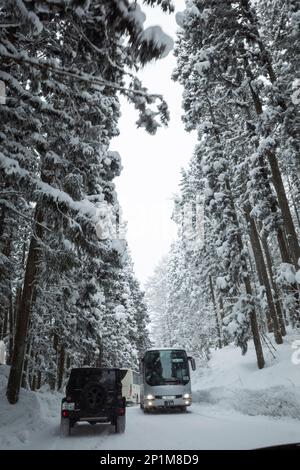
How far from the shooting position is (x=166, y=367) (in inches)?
736

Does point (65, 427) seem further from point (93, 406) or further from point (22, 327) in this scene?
point (22, 327)

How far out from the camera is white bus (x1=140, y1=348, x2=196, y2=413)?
1762 centimetres

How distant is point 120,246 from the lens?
1680cm

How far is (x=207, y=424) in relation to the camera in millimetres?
11609

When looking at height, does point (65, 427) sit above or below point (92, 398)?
below

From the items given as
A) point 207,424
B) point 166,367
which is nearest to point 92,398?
point 207,424

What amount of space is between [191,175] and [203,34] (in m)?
21.9

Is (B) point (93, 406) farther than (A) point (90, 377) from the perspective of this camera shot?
No

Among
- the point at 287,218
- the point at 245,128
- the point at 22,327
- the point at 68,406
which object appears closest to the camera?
the point at 68,406

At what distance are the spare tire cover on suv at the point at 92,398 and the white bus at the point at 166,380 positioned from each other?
7046 mm

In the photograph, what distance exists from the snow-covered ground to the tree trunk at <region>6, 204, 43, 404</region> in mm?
480

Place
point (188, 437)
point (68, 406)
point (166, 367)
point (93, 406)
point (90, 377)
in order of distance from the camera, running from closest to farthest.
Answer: point (188, 437), point (68, 406), point (93, 406), point (90, 377), point (166, 367)

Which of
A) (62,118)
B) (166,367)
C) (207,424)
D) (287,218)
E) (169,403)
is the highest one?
(62,118)

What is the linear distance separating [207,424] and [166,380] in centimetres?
674
